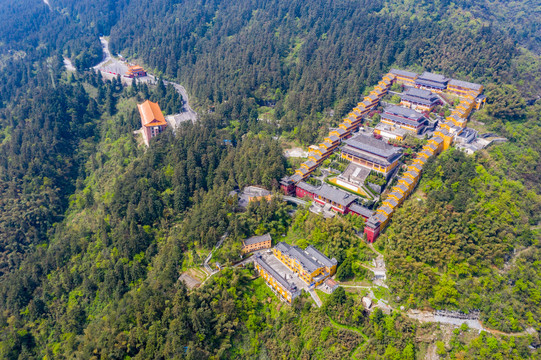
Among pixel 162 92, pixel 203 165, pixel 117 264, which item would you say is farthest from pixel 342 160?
pixel 162 92

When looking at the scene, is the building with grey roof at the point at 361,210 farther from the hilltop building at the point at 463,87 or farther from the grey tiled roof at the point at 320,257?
the hilltop building at the point at 463,87

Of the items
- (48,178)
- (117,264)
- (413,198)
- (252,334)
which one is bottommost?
(48,178)

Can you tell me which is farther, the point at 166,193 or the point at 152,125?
the point at 152,125

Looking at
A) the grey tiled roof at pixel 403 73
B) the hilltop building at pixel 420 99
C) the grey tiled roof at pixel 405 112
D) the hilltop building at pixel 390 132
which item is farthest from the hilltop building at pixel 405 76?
the hilltop building at pixel 390 132

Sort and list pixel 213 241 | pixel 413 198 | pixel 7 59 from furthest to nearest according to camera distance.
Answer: pixel 7 59
pixel 413 198
pixel 213 241

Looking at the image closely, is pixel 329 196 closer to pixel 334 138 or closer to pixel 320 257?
pixel 320 257

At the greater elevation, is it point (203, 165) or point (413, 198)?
point (413, 198)

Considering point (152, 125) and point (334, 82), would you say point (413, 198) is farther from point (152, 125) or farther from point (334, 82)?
point (152, 125)
